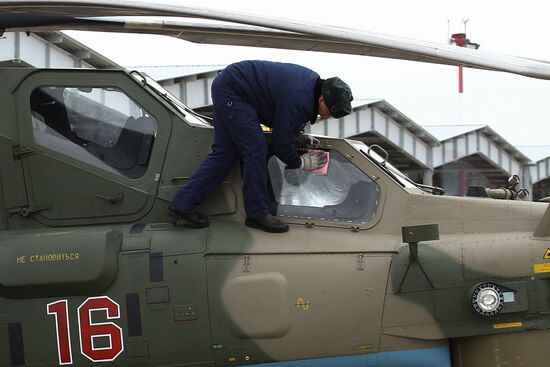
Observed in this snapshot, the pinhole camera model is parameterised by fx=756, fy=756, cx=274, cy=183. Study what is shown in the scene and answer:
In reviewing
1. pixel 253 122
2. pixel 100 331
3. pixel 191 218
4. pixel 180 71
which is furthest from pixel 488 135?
pixel 100 331

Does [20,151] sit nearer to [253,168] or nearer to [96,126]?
[96,126]

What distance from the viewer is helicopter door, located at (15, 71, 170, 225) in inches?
207

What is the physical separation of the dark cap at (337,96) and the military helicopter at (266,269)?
10.7 inches

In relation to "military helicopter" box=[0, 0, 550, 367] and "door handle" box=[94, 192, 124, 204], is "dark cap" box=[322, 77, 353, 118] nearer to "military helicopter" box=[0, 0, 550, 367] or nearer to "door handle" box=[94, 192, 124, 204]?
"military helicopter" box=[0, 0, 550, 367]

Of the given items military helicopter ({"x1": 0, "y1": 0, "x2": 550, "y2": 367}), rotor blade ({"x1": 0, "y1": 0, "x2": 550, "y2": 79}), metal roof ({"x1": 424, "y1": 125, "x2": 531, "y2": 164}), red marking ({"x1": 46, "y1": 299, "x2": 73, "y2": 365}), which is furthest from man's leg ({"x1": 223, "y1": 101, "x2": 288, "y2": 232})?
metal roof ({"x1": 424, "y1": 125, "x2": 531, "y2": 164})

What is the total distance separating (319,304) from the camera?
15.7ft

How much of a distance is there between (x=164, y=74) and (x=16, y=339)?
13762 mm

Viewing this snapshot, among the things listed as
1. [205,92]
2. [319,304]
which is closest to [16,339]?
[319,304]

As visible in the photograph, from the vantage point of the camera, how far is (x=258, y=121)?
5.22 m

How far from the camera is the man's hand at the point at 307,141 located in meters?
5.39

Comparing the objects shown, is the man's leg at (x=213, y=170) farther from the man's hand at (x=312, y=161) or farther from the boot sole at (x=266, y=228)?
the man's hand at (x=312, y=161)

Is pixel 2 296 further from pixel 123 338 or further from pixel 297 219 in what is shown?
pixel 297 219

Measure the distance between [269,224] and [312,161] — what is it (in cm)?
59

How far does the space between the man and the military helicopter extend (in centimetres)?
17
